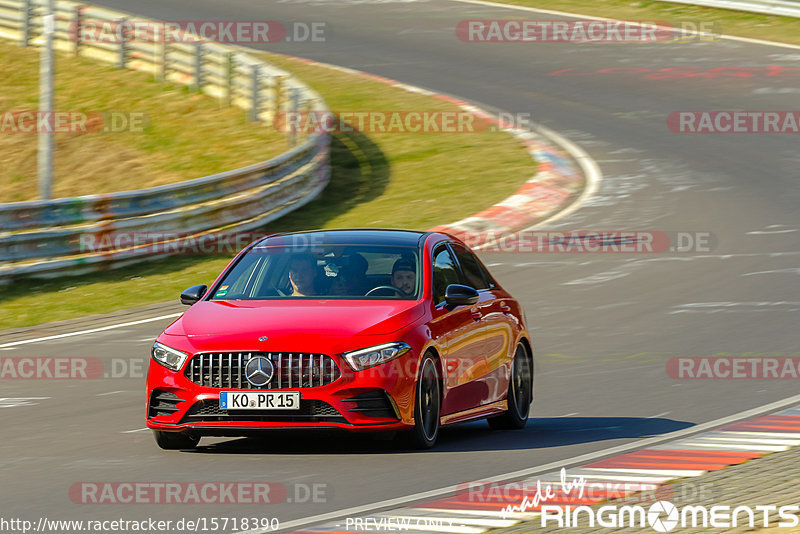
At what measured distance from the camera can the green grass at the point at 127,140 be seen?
82.9ft

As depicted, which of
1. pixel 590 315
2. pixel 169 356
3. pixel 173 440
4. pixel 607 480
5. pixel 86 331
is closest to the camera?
pixel 607 480

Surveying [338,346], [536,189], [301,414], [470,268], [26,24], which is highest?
[338,346]

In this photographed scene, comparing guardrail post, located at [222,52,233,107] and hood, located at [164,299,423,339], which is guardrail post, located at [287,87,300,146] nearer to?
guardrail post, located at [222,52,233,107]

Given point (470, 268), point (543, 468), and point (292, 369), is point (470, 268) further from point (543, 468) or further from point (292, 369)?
point (543, 468)

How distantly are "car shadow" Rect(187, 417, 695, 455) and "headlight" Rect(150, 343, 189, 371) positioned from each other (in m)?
0.65

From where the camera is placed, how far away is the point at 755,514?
7.01 meters

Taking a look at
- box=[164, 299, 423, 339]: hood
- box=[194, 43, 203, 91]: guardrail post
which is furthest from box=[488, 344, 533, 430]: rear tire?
box=[194, 43, 203, 91]: guardrail post

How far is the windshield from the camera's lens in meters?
9.72

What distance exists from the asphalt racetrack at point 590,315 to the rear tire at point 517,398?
0.15 meters

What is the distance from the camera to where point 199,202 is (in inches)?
787

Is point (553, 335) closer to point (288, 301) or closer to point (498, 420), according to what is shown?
point (498, 420)

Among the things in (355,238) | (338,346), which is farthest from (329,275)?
(338,346)

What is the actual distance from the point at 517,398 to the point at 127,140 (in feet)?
60.9

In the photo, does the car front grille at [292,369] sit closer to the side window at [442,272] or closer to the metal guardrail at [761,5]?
the side window at [442,272]
